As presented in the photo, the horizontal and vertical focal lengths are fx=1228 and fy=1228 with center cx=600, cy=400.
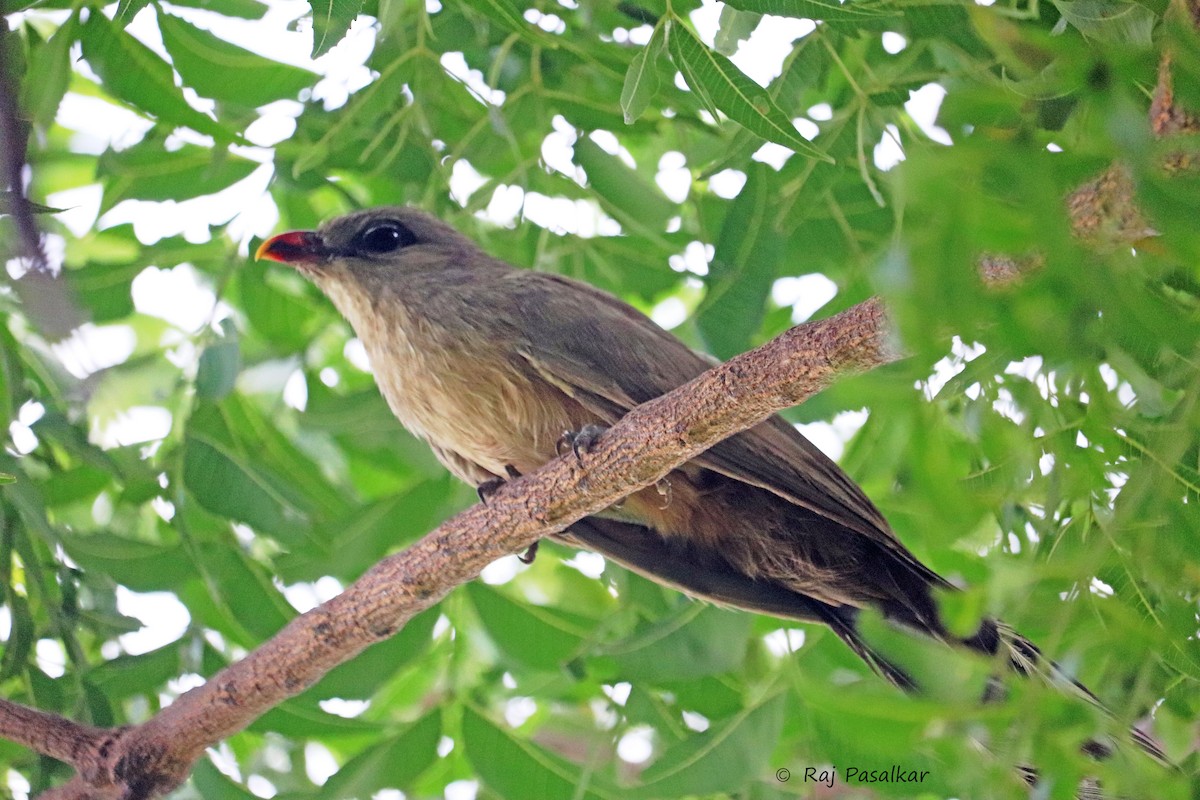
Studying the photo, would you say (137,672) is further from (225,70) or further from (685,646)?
(225,70)

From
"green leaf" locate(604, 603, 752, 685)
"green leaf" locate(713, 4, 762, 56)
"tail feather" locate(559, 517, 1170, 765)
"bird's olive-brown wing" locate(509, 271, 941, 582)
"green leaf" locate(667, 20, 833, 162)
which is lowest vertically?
"green leaf" locate(604, 603, 752, 685)

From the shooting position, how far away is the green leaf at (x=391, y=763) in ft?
11.8

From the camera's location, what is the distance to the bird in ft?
11.7

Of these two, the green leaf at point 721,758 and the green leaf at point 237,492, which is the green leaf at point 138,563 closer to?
the green leaf at point 237,492

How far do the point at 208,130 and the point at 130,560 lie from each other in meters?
1.32

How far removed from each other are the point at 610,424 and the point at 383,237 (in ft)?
4.32

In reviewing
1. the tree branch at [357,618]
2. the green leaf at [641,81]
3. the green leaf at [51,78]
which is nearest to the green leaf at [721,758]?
the tree branch at [357,618]

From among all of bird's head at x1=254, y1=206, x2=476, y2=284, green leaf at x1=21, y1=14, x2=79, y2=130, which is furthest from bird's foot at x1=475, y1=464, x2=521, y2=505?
green leaf at x1=21, y1=14, x2=79, y2=130

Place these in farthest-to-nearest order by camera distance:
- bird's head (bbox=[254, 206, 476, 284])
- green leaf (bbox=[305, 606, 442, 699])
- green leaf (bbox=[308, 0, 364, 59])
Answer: bird's head (bbox=[254, 206, 476, 284]), green leaf (bbox=[305, 606, 442, 699]), green leaf (bbox=[308, 0, 364, 59])

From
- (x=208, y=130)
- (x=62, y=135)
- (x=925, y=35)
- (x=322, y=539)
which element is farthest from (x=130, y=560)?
(x=925, y=35)

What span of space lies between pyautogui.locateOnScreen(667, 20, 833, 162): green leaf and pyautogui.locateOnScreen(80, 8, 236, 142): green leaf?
64.0 inches

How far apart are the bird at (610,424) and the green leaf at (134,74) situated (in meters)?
0.59

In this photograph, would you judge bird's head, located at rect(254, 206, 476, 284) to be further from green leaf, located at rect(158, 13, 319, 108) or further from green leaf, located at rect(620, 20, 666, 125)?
green leaf, located at rect(620, 20, 666, 125)

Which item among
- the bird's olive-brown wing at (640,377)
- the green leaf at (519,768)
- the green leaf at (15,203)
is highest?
the green leaf at (15,203)
